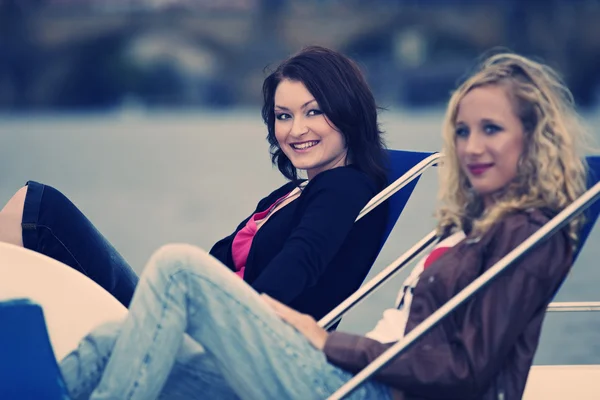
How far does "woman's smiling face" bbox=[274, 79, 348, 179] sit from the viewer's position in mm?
2967

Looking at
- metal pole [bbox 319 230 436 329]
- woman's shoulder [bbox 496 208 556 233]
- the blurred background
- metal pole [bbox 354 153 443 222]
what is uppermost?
woman's shoulder [bbox 496 208 556 233]

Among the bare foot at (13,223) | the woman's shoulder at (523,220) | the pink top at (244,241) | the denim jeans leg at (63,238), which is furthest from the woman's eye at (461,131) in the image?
the bare foot at (13,223)

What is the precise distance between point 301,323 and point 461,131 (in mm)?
520

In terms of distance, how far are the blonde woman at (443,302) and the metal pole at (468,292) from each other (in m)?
0.03

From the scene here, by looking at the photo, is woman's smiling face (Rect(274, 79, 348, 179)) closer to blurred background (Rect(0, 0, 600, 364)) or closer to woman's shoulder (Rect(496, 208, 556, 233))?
woman's shoulder (Rect(496, 208, 556, 233))

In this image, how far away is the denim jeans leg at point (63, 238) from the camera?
3.10 m

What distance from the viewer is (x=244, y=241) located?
3111 mm

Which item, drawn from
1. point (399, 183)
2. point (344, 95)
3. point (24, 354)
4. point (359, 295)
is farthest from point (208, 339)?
point (399, 183)

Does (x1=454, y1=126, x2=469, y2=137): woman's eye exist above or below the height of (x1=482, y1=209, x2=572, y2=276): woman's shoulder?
above

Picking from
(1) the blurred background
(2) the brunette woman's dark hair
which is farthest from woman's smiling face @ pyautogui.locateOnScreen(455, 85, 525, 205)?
(1) the blurred background

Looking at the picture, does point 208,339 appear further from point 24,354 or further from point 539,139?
point 539,139

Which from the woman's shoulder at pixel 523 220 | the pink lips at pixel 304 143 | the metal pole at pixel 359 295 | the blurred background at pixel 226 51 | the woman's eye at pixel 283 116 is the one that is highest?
the woman's eye at pixel 283 116

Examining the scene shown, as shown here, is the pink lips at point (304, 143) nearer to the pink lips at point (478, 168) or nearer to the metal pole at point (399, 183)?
the metal pole at point (399, 183)

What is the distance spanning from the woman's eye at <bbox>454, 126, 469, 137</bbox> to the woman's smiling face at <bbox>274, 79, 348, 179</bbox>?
1.99ft
